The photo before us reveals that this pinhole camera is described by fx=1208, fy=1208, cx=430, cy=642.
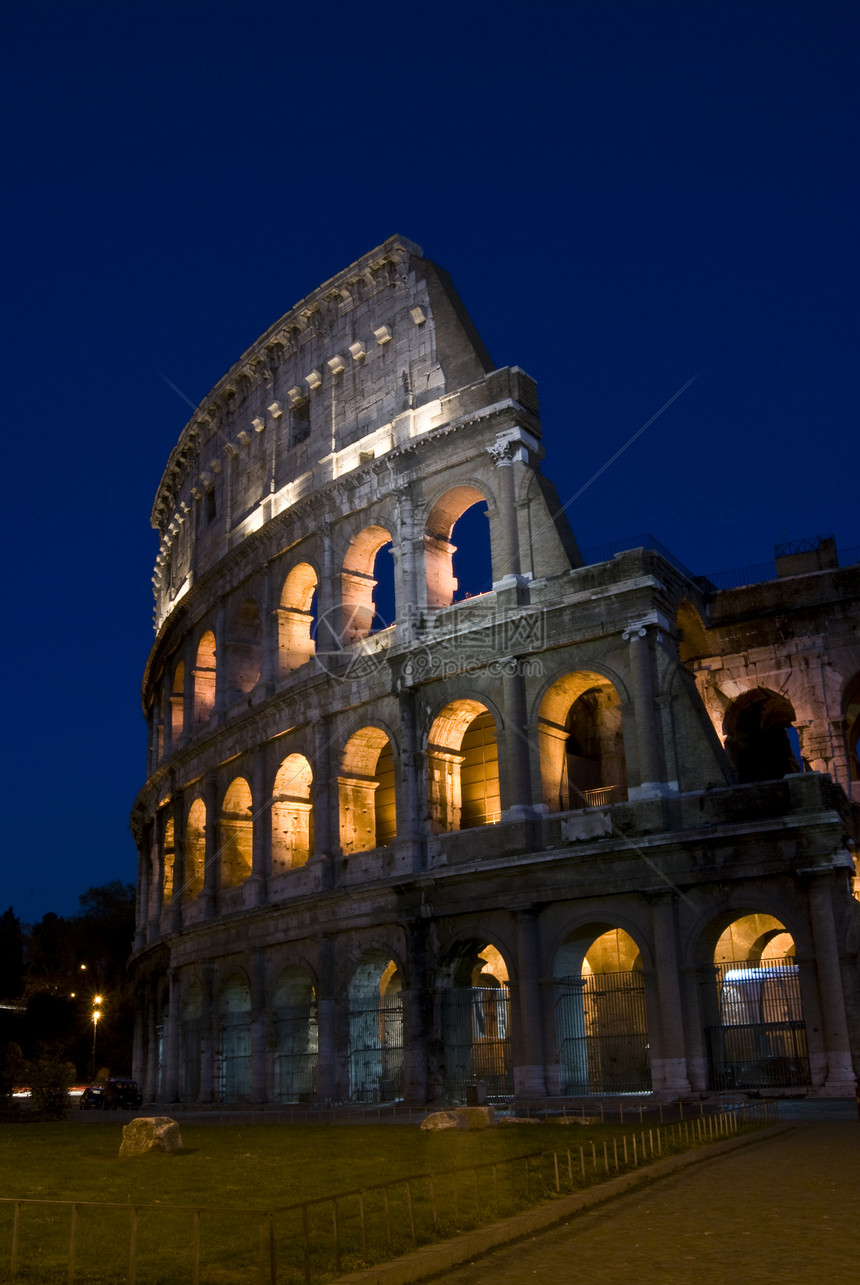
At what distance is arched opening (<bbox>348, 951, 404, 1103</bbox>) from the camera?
24016 mm

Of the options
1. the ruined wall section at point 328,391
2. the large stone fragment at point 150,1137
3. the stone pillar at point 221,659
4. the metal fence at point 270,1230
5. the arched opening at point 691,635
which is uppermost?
the ruined wall section at point 328,391

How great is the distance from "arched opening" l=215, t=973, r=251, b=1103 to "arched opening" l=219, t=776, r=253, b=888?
8.41 ft

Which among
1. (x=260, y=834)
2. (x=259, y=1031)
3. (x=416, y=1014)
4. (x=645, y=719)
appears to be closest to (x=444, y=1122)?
(x=416, y=1014)

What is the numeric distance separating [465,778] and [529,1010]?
6.17 metres

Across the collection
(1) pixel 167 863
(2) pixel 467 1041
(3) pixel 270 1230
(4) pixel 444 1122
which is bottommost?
(4) pixel 444 1122

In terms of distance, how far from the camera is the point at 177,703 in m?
35.3

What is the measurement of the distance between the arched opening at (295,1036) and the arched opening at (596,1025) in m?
6.07

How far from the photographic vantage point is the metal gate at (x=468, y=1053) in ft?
73.5

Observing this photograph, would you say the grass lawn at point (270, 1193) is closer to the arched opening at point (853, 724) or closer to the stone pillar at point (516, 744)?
the stone pillar at point (516, 744)

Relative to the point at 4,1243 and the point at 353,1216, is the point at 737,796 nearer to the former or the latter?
the point at 353,1216

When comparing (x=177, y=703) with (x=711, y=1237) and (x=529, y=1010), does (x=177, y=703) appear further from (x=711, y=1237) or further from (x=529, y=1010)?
(x=711, y=1237)

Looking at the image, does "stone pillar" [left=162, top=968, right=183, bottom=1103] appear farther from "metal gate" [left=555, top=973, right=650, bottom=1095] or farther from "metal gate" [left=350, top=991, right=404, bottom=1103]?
"metal gate" [left=555, top=973, right=650, bottom=1095]

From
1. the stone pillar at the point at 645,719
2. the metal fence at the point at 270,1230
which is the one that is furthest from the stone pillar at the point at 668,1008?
the metal fence at the point at 270,1230

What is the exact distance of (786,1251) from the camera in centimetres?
734
